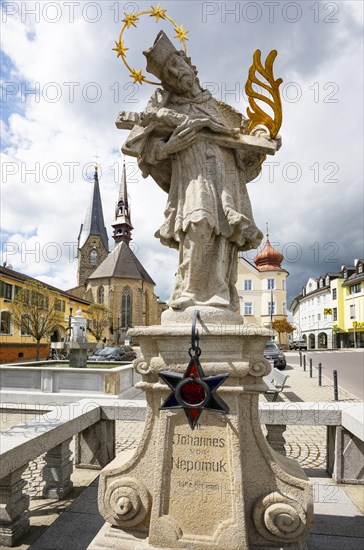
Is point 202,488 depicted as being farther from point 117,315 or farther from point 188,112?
point 117,315

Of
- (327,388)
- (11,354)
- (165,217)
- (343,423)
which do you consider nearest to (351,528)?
(343,423)

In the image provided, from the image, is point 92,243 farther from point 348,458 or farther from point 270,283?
point 348,458

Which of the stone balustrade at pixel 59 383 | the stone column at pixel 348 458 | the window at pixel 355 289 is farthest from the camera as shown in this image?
the window at pixel 355 289

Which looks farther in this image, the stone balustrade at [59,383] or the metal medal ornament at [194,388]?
the stone balustrade at [59,383]

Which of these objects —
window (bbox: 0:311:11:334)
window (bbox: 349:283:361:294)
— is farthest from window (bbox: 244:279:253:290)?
window (bbox: 0:311:11:334)

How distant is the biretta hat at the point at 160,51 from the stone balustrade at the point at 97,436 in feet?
11.2

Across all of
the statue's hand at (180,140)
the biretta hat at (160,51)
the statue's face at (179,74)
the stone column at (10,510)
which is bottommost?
the stone column at (10,510)

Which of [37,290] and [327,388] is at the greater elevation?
[37,290]

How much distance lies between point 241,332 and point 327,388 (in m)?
12.8

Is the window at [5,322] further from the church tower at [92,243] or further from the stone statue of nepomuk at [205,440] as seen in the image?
the church tower at [92,243]

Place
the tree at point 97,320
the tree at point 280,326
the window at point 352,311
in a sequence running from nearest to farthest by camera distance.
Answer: the tree at point 280,326 → the tree at point 97,320 → the window at point 352,311

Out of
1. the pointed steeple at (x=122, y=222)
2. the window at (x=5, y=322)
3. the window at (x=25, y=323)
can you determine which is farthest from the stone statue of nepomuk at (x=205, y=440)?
the pointed steeple at (x=122, y=222)

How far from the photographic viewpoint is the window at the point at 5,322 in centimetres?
2887

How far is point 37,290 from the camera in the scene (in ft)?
84.9
